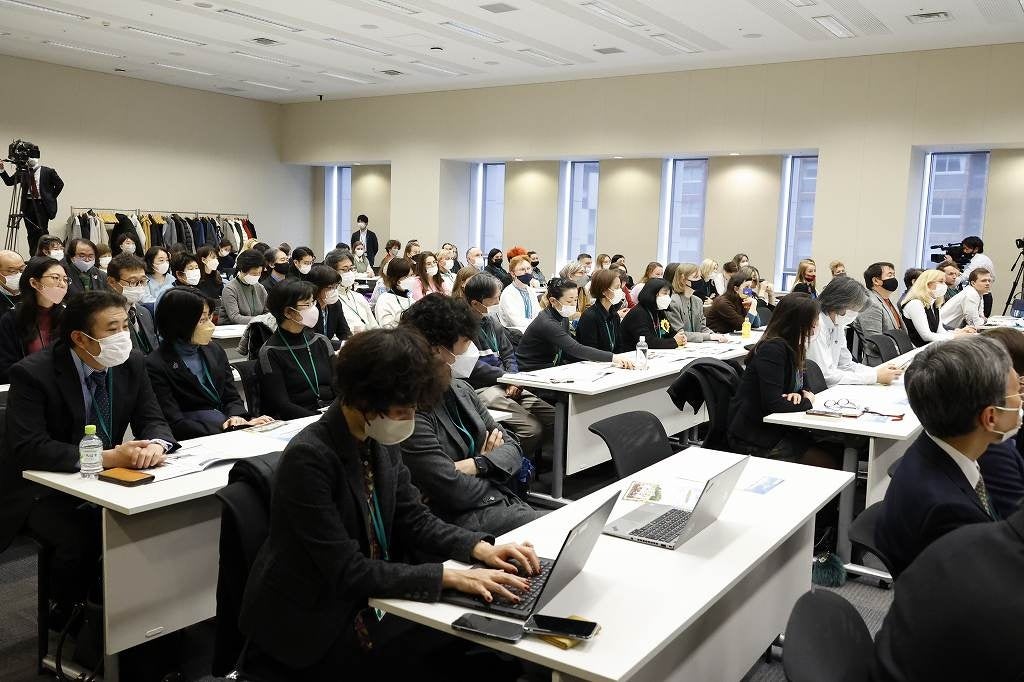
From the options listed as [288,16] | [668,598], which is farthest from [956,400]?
[288,16]

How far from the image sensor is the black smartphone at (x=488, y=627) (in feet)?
6.13

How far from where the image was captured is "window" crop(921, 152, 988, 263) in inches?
458

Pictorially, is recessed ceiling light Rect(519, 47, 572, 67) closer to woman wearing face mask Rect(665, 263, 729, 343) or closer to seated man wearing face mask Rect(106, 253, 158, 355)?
woman wearing face mask Rect(665, 263, 729, 343)

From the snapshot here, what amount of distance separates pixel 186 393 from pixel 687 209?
36.0 ft

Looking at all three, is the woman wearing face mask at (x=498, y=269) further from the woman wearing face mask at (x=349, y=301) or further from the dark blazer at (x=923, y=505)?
the dark blazer at (x=923, y=505)

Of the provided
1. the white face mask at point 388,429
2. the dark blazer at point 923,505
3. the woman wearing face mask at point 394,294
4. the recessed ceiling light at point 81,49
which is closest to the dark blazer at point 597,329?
the woman wearing face mask at point 394,294

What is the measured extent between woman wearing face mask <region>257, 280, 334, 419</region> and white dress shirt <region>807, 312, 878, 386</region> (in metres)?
3.14

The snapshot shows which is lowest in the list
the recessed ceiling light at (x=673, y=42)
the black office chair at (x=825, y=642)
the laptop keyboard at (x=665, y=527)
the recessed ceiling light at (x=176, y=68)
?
the laptop keyboard at (x=665, y=527)

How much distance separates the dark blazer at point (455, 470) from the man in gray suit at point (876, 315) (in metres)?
5.11

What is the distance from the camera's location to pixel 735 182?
42.8ft

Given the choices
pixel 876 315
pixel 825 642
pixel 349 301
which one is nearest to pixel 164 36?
pixel 349 301

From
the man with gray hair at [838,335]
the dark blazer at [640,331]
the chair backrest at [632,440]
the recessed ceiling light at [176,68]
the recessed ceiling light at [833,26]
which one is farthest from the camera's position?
the recessed ceiling light at [176,68]

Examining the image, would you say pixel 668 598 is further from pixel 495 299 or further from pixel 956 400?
pixel 495 299

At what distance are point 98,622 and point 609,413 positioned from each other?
3455 mm
